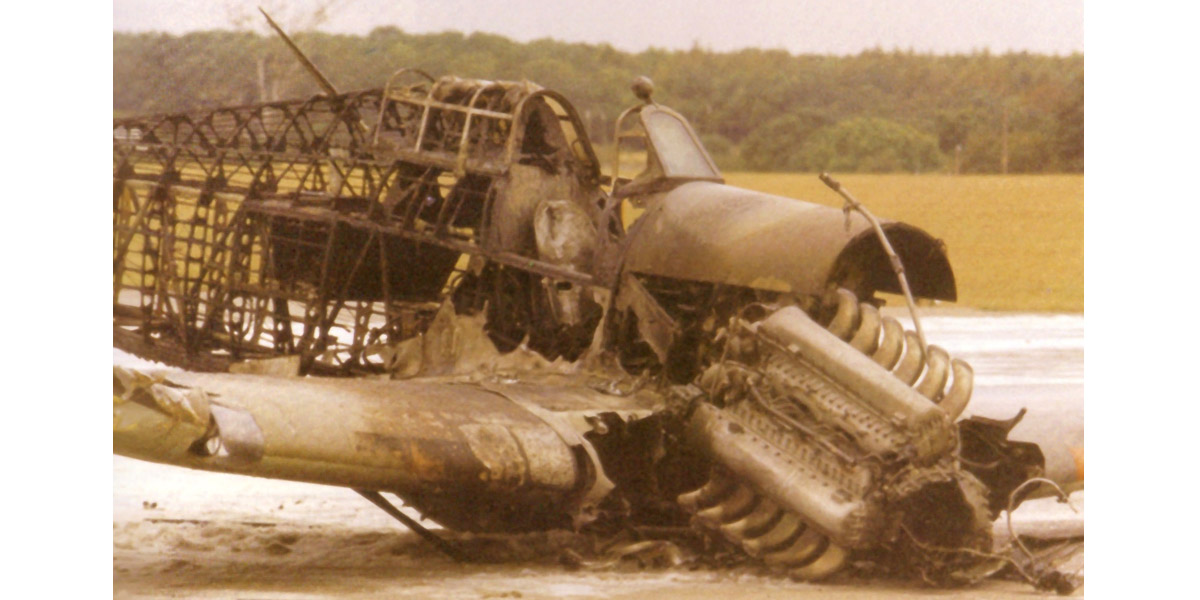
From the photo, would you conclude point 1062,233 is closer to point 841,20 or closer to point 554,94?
point 841,20

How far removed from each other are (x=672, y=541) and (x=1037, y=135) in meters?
2.57

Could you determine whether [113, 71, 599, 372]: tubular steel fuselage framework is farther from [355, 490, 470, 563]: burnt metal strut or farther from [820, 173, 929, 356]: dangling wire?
[820, 173, 929, 356]: dangling wire

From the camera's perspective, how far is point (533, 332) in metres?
8.34

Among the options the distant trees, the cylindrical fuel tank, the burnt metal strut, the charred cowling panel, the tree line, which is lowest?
the burnt metal strut

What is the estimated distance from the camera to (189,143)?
→ 27.8 ft

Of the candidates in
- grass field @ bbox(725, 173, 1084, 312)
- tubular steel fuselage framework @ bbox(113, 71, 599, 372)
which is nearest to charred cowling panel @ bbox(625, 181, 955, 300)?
grass field @ bbox(725, 173, 1084, 312)

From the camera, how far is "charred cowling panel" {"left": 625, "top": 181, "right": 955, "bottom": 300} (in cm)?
701

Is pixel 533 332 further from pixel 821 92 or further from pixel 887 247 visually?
pixel 887 247

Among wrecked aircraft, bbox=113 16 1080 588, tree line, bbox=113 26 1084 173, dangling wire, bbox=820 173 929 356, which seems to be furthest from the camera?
tree line, bbox=113 26 1084 173

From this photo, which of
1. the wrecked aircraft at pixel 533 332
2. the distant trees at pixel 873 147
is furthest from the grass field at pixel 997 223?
the wrecked aircraft at pixel 533 332

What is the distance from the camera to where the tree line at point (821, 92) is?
24.0ft

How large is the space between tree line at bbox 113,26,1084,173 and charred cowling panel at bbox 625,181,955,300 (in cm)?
28

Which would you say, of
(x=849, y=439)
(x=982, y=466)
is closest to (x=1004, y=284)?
(x=982, y=466)

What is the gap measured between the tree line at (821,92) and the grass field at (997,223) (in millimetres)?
82
